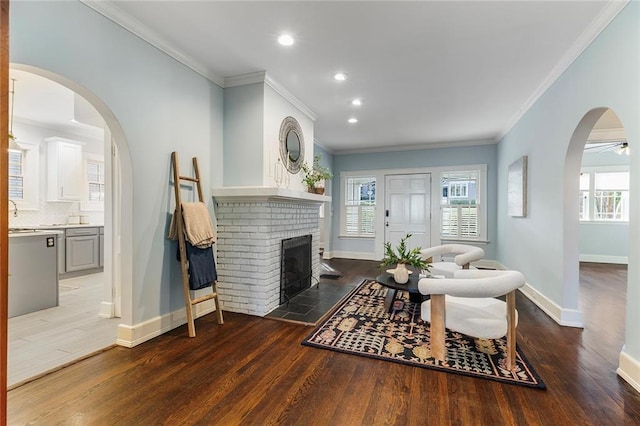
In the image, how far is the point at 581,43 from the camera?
8.54 feet

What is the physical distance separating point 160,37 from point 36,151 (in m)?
Answer: 4.51

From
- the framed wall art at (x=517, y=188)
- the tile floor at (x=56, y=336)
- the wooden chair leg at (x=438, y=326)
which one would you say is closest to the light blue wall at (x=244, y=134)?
the tile floor at (x=56, y=336)

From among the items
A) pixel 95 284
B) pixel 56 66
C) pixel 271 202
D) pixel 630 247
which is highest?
pixel 56 66

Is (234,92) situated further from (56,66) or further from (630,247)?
(630,247)

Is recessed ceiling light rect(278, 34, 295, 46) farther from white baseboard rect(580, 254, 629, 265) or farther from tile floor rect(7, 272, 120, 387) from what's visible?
white baseboard rect(580, 254, 629, 265)

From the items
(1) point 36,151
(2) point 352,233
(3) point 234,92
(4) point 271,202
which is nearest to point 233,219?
(4) point 271,202

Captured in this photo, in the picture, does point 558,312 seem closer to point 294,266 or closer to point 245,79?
point 294,266

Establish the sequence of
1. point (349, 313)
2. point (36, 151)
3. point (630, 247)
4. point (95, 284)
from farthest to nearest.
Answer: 1. point (36, 151)
2. point (95, 284)
3. point (349, 313)
4. point (630, 247)

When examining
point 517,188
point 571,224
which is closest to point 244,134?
point 571,224

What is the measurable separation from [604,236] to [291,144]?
7431mm

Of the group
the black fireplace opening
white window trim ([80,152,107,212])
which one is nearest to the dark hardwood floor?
the black fireplace opening

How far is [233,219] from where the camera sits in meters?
3.39

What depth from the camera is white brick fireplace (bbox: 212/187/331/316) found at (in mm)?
3271

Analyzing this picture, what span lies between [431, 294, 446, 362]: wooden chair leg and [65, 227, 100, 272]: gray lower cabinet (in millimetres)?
5751
